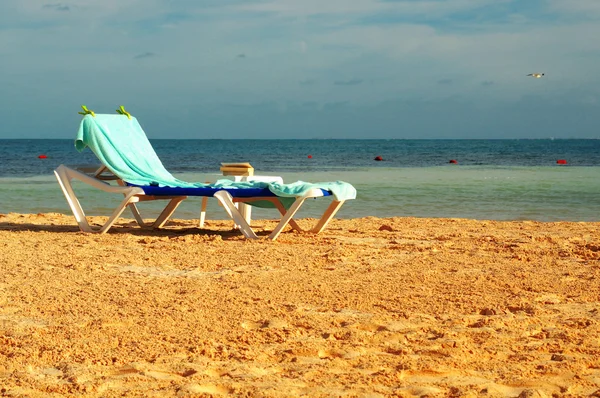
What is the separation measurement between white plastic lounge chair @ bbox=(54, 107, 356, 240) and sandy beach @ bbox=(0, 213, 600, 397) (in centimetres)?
42

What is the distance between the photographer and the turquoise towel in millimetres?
7180

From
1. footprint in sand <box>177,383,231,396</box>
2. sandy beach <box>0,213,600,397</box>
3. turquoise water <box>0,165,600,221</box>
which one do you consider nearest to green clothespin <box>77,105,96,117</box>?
sandy beach <box>0,213,600,397</box>

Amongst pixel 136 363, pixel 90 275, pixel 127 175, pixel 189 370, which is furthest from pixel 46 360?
pixel 127 175

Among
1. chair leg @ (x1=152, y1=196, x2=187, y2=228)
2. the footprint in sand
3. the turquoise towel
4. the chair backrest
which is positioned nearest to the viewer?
the footprint in sand

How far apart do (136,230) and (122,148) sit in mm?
933

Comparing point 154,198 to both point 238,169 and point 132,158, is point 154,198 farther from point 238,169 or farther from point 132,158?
point 238,169

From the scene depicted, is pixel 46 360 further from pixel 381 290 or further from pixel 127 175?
pixel 127 175

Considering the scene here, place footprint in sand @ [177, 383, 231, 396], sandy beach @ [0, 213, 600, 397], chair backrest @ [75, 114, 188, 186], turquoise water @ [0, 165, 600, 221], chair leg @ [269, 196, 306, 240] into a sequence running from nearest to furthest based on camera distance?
1. footprint in sand @ [177, 383, 231, 396]
2. sandy beach @ [0, 213, 600, 397]
3. chair leg @ [269, 196, 306, 240]
4. chair backrest @ [75, 114, 188, 186]
5. turquoise water @ [0, 165, 600, 221]

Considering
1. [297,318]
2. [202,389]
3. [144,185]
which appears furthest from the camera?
[144,185]

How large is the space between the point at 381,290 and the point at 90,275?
6.55ft

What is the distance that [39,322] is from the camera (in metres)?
4.03

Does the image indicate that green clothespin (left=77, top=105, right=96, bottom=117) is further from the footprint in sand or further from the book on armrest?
the footprint in sand

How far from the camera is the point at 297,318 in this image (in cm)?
415

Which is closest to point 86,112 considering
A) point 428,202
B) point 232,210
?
point 232,210
